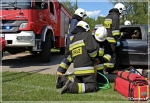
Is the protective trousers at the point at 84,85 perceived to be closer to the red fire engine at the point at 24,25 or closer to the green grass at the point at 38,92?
the green grass at the point at 38,92

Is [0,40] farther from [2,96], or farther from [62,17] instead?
[62,17]

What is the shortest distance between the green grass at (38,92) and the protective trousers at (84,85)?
0.11 meters

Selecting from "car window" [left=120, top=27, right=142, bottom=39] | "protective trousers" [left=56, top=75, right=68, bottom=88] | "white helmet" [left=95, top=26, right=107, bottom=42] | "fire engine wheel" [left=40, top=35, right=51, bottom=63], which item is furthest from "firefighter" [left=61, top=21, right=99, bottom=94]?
"fire engine wheel" [left=40, top=35, right=51, bottom=63]

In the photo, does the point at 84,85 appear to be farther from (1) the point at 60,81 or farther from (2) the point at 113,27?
(2) the point at 113,27

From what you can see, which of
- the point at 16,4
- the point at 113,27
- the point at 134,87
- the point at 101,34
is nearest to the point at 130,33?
the point at 113,27

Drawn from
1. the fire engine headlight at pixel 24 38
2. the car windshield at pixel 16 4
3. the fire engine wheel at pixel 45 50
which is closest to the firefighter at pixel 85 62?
the fire engine headlight at pixel 24 38

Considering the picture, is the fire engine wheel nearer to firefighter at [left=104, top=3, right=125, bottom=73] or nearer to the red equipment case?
firefighter at [left=104, top=3, right=125, bottom=73]

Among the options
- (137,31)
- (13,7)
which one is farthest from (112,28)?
(13,7)

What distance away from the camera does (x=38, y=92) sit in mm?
4297

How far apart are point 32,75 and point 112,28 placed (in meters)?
2.44

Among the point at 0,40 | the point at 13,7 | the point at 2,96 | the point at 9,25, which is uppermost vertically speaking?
the point at 13,7

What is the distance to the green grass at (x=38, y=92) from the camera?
3947mm

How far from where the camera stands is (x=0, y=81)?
522 centimetres

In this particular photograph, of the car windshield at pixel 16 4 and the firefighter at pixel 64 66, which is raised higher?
the car windshield at pixel 16 4
